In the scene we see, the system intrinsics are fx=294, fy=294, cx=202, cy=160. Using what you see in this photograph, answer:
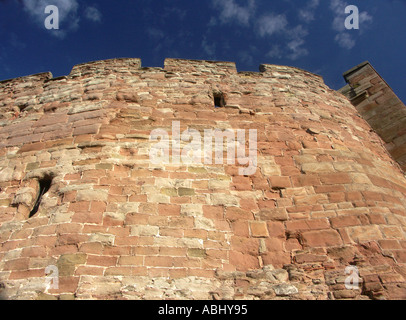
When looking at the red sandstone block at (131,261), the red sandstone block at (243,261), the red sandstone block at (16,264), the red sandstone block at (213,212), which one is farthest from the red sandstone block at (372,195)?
the red sandstone block at (16,264)

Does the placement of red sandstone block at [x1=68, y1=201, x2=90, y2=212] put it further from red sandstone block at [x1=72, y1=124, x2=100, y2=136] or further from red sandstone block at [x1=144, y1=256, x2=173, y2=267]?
red sandstone block at [x1=72, y1=124, x2=100, y2=136]

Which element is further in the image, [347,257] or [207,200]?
[207,200]

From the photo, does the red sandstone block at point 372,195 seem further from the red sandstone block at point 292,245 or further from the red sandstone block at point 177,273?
the red sandstone block at point 177,273

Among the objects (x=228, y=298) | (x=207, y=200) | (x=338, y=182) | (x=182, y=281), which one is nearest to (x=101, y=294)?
(x=182, y=281)

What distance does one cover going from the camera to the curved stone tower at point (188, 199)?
258 cm

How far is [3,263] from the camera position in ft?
8.85

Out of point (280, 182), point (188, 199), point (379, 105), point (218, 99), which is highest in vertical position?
point (379, 105)

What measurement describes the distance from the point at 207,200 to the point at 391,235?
74.6 inches

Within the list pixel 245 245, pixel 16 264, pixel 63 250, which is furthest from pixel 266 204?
pixel 16 264

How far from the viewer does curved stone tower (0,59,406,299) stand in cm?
258

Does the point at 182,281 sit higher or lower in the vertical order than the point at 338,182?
lower

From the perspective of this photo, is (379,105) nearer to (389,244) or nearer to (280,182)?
(280,182)

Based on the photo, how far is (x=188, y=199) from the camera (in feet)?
10.4
